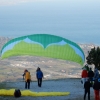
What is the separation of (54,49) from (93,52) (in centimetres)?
1541

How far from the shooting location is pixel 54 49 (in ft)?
59.8

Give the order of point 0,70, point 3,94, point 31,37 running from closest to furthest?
point 3,94 < point 31,37 < point 0,70

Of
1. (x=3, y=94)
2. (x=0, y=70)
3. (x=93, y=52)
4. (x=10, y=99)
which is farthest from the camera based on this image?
(x=0, y=70)

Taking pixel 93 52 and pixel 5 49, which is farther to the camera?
pixel 93 52

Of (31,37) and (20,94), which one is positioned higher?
(31,37)

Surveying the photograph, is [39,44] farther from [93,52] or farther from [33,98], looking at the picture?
[93,52]

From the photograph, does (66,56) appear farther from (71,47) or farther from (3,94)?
(3,94)

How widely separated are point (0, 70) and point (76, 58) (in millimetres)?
133177

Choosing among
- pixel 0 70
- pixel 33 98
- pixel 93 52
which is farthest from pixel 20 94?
pixel 0 70

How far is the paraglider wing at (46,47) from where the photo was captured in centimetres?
1808

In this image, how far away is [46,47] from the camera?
1819 cm

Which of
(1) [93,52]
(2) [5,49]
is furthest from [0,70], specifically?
(2) [5,49]

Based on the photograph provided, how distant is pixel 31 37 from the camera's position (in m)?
18.2

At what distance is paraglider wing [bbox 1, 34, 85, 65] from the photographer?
18078mm
